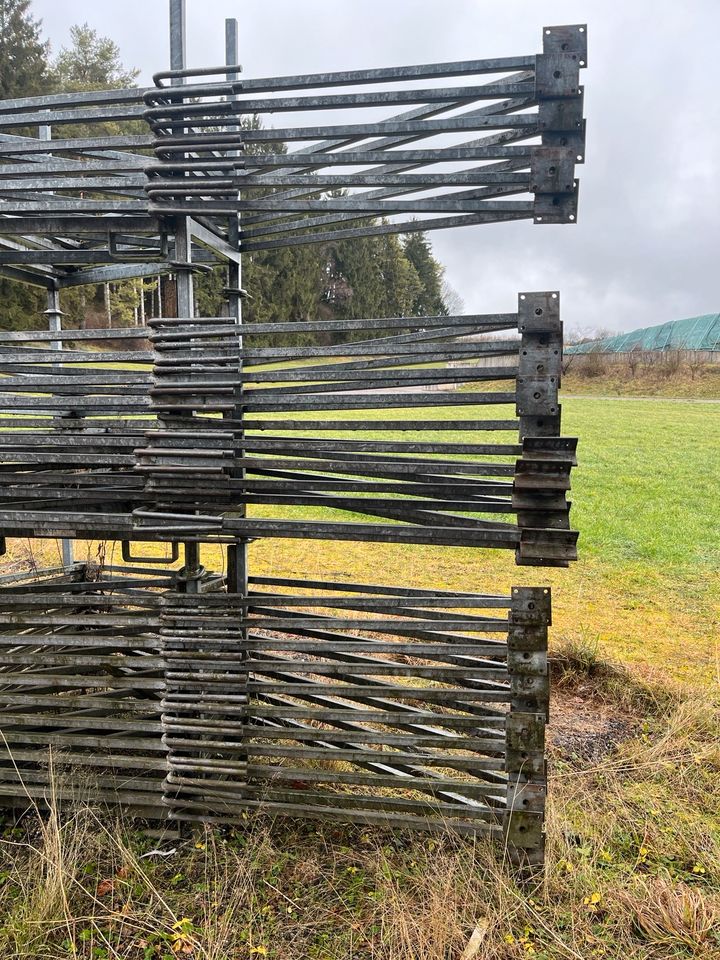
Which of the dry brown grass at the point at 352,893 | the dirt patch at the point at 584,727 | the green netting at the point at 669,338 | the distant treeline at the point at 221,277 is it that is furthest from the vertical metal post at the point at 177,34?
the green netting at the point at 669,338

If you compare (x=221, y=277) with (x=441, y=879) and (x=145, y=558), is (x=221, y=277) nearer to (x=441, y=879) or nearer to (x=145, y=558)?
(x=145, y=558)

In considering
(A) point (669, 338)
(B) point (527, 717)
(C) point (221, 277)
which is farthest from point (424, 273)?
(B) point (527, 717)

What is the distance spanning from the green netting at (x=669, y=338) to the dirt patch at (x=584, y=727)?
43503mm

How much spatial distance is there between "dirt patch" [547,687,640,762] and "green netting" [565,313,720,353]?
1713 inches

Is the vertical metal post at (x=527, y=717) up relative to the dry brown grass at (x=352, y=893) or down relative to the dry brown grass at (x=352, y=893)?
up

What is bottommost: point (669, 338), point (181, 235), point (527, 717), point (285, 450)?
point (527, 717)

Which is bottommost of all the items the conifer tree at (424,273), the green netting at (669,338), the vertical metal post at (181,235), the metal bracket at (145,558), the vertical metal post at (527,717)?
the vertical metal post at (527,717)

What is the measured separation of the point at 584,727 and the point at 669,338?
176ft

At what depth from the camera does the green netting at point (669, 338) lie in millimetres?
47812

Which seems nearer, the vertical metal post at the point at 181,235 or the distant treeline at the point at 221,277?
the vertical metal post at the point at 181,235

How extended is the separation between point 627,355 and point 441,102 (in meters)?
40.3

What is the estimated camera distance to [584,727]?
6.07 metres

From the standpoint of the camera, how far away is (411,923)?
3578mm

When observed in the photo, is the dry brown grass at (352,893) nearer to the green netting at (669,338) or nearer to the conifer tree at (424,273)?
the green netting at (669,338)
